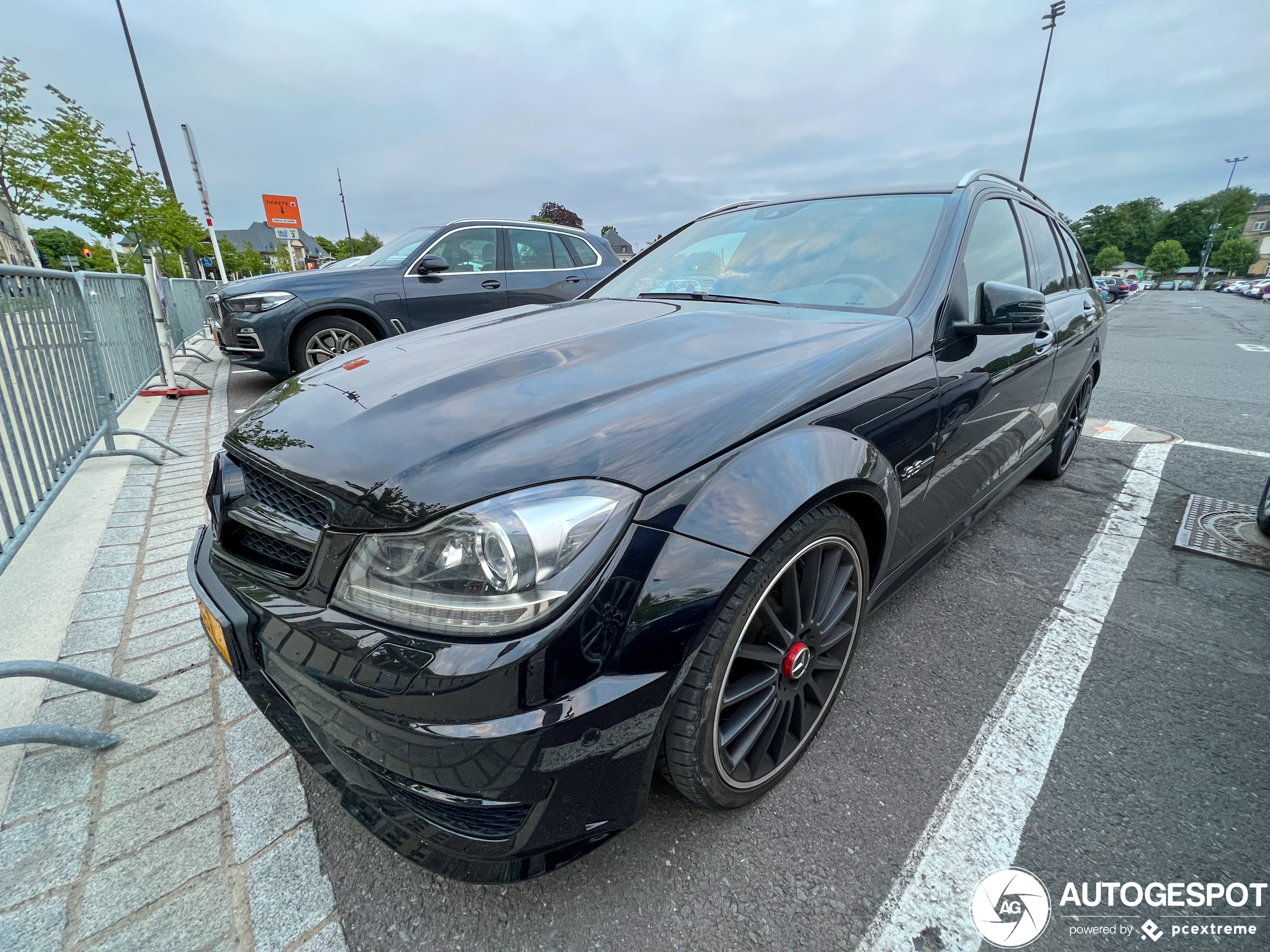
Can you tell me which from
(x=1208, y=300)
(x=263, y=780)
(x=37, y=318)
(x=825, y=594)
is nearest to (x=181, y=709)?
(x=263, y=780)

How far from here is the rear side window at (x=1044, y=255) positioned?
9.79ft

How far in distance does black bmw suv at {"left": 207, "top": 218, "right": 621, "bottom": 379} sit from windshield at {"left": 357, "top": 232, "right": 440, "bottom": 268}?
0.04ft

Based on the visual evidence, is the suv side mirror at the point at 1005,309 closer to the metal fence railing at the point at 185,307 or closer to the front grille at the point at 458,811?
→ the front grille at the point at 458,811

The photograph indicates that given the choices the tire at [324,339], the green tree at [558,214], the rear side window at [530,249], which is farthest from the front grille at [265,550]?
the green tree at [558,214]

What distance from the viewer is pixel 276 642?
125cm

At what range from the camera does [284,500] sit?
138cm

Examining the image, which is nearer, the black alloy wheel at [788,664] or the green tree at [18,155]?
the black alloy wheel at [788,664]

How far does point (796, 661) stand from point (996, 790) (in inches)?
26.0

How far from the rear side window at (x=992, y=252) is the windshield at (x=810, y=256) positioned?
20 centimetres

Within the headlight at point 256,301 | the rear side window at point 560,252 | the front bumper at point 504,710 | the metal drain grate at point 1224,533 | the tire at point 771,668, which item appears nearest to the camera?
the front bumper at point 504,710

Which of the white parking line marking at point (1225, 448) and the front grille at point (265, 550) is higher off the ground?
the front grille at point (265, 550)

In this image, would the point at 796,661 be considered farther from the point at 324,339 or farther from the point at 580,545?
the point at 324,339

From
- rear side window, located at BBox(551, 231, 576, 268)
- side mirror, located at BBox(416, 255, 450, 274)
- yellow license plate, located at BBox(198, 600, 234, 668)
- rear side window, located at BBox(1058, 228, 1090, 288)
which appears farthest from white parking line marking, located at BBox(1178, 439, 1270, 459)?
side mirror, located at BBox(416, 255, 450, 274)

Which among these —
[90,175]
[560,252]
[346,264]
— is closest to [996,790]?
[560,252]
